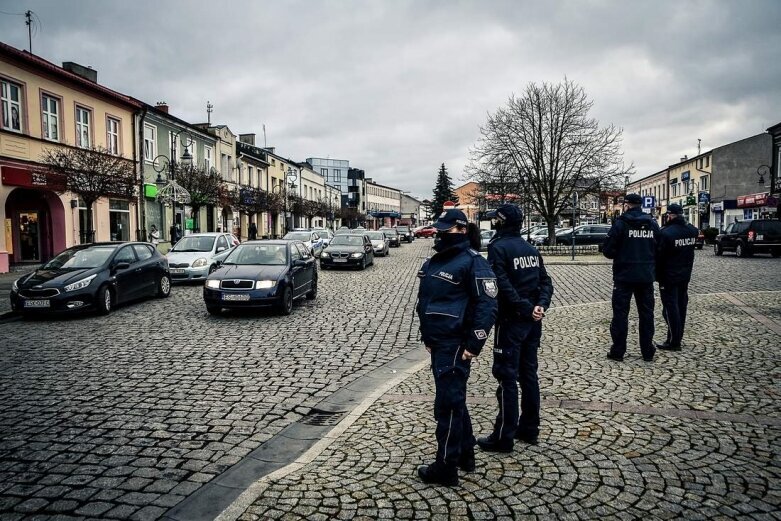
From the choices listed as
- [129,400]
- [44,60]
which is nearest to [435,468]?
[129,400]

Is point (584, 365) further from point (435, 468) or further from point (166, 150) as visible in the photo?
point (166, 150)

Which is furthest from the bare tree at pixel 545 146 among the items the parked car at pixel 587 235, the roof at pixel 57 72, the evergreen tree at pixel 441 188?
the evergreen tree at pixel 441 188

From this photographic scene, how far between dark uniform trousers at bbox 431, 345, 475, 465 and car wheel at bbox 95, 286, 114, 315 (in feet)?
31.4

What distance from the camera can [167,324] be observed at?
401 inches

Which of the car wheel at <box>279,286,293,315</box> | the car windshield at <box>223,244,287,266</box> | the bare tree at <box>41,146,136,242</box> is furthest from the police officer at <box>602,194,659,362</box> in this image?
the bare tree at <box>41,146,136,242</box>

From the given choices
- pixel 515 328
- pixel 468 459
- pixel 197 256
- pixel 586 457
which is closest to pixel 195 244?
pixel 197 256

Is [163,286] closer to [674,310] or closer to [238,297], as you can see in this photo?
[238,297]

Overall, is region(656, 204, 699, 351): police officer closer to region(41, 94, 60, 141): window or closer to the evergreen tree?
region(41, 94, 60, 141): window

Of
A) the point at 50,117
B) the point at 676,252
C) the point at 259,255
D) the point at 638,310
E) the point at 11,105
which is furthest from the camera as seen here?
the point at 50,117

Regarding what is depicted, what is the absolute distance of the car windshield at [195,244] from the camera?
58.6 feet

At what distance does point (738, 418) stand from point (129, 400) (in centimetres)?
588

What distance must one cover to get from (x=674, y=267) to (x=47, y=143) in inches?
909

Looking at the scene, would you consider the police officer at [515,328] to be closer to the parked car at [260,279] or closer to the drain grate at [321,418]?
the drain grate at [321,418]

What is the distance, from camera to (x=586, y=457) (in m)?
4.02
